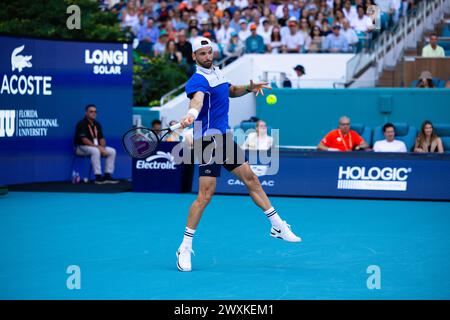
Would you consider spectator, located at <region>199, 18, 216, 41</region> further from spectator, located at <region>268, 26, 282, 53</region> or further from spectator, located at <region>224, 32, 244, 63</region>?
spectator, located at <region>268, 26, 282, 53</region>

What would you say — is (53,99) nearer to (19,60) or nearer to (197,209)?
(19,60)

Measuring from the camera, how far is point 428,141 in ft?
53.4

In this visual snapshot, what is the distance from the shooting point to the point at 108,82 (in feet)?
59.9

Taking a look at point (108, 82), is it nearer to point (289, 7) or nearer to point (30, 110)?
point (30, 110)

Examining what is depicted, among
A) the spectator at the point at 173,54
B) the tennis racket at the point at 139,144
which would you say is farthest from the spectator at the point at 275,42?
the tennis racket at the point at 139,144

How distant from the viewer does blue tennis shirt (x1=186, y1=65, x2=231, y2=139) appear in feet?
28.2

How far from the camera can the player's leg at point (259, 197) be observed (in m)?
8.77

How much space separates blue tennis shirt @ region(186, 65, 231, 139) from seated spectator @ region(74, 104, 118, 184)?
8803 millimetres

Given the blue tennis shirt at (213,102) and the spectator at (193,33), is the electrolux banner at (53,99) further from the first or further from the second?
the blue tennis shirt at (213,102)

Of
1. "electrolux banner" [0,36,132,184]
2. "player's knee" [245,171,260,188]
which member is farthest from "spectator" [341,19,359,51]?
"player's knee" [245,171,260,188]

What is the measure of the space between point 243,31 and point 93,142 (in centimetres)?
816

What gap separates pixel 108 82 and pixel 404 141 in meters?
6.04

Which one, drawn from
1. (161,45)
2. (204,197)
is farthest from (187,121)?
(161,45)
